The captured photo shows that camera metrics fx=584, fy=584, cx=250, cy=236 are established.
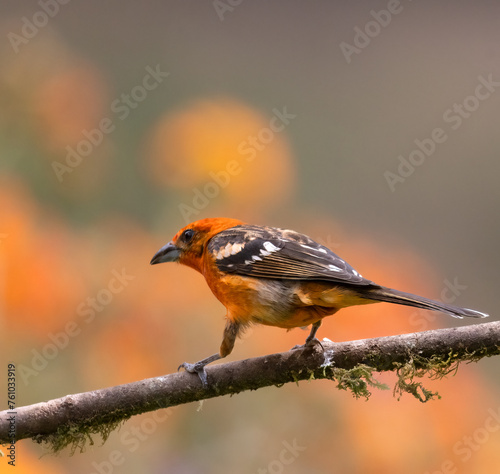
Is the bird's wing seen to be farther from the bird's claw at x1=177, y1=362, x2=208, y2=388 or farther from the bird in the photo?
the bird's claw at x1=177, y1=362, x2=208, y2=388

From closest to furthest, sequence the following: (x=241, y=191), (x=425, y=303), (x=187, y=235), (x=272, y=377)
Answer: (x=425, y=303), (x=272, y=377), (x=187, y=235), (x=241, y=191)

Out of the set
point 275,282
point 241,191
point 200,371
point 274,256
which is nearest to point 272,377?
point 200,371

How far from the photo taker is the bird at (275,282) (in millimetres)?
2760

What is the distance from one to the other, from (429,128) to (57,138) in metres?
2.93

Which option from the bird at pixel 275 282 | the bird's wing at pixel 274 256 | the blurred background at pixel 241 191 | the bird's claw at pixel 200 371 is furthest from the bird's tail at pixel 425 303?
the blurred background at pixel 241 191

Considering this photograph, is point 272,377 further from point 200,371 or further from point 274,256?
point 274,256

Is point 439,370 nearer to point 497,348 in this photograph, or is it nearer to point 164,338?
point 497,348

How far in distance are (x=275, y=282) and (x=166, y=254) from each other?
84 cm

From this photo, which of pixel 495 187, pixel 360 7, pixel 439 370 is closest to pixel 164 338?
pixel 439 370

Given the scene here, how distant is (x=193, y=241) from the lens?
11.5 ft

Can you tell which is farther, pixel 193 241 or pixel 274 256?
pixel 193 241

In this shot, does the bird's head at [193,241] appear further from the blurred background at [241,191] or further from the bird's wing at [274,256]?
the blurred background at [241,191]

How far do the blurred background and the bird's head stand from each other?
761mm

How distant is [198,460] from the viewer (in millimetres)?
3742
